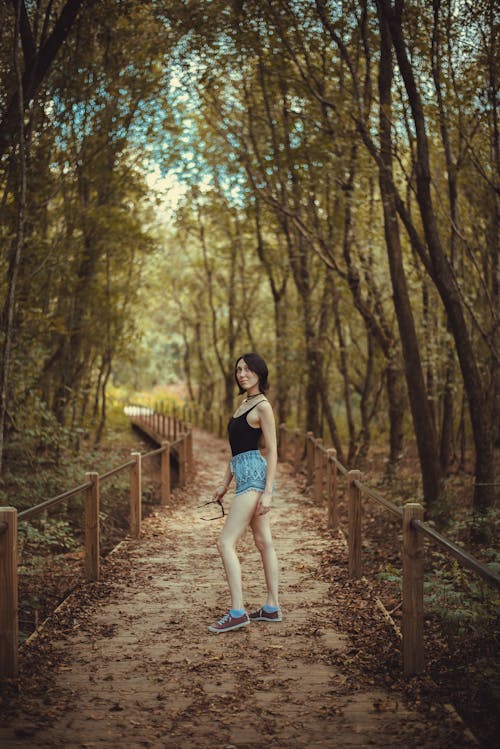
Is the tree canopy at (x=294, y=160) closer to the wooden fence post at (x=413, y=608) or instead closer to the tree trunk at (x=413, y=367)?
the tree trunk at (x=413, y=367)

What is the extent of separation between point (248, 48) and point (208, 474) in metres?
10.3

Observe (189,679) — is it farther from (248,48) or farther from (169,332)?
(169,332)

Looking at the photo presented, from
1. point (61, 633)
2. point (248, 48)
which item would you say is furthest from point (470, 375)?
point (248, 48)

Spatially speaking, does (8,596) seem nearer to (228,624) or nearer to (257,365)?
(228,624)

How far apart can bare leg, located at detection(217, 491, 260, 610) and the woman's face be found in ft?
2.59

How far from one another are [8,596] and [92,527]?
8.87 ft

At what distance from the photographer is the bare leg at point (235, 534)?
5.39m

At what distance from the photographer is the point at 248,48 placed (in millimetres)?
12492

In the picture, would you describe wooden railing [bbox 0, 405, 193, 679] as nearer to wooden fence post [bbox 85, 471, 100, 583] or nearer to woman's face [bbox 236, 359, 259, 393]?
wooden fence post [bbox 85, 471, 100, 583]

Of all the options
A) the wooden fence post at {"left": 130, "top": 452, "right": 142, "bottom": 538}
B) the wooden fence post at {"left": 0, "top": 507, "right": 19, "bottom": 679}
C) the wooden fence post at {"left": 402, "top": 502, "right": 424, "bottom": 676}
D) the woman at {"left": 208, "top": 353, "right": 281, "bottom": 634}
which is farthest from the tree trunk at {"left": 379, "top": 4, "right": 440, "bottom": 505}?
the wooden fence post at {"left": 0, "top": 507, "right": 19, "bottom": 679}

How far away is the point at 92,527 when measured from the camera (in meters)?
7.06

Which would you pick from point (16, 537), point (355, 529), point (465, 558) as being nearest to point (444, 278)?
point (355, 529)

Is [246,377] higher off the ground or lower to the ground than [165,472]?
higher

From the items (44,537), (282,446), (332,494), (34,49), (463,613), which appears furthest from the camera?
(282,446)
